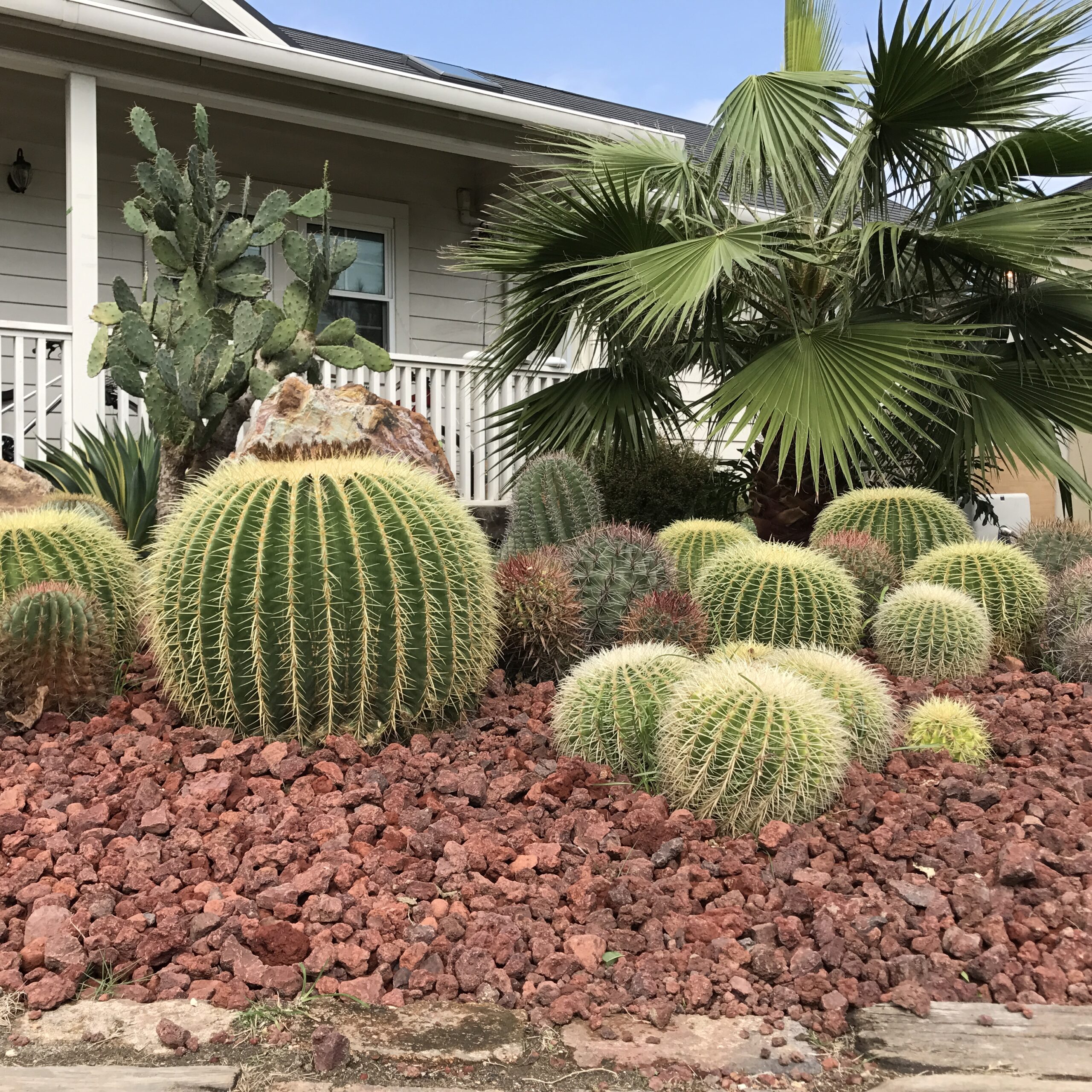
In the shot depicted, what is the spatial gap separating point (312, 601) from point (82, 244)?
16.5ft

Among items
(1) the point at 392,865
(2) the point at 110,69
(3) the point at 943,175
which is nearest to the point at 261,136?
(2) the point at 110,69

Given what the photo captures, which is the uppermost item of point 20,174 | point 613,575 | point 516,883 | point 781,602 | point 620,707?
point 20,174

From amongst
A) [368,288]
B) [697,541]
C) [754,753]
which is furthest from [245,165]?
[754,753]

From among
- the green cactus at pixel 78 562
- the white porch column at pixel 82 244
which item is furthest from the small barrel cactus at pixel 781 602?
the white porch column at pixel 82 244

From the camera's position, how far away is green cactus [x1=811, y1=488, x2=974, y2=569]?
5301mm

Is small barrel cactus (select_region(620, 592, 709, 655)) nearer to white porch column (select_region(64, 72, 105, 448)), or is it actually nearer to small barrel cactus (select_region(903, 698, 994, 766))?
small barrel cactus (select_region(903, 698, 994, 766))

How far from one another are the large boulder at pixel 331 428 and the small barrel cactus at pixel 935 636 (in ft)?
6.69

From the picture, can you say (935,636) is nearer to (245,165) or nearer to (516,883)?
(516,883)

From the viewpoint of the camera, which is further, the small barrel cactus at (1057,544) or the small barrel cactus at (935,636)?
the small barrel cactus at (1057,544)

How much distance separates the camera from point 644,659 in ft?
10.6

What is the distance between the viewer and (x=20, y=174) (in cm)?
823

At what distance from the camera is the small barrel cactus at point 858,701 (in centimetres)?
312

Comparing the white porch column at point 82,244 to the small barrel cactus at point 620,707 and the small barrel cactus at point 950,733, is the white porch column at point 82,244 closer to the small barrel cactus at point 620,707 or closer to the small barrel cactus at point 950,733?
the small barrel cactus at point 620,707

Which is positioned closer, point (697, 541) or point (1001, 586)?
point (1001, 586)
